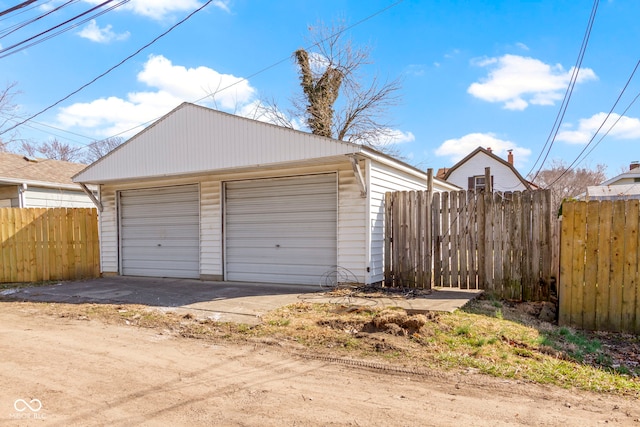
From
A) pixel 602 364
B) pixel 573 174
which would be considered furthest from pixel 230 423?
pixel 573 174

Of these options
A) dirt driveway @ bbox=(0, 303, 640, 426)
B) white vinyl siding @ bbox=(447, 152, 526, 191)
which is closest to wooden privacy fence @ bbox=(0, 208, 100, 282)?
dirt driveway @ bbox=(0, 303, 640, 426)

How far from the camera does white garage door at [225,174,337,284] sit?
8438 millimetres

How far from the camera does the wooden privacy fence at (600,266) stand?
528cm

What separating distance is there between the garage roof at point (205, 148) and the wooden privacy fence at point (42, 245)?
132 cm

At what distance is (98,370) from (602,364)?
5078mm

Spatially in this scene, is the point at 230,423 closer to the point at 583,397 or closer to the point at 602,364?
the point at 583,397

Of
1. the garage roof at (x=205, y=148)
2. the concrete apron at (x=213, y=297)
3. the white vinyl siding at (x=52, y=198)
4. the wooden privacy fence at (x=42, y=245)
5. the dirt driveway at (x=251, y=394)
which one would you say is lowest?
the concrete apron at (x=213, y=297)

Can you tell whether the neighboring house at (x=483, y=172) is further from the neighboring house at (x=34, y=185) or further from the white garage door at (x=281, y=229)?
the neighboring house at (x=34, y=185)

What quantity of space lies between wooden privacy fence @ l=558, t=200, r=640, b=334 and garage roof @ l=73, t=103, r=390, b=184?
369 cm

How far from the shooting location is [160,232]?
1069 centimetres

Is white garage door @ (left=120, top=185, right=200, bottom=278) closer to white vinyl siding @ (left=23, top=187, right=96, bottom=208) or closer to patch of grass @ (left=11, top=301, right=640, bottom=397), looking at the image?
patch of grass @ (left=11, top=301, right=640, bottom=397)

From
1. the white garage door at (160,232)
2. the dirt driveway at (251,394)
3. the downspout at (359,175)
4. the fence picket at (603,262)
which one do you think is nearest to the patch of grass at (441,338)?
the dirt driveway at (251,394)

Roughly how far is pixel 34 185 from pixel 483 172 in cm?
2477

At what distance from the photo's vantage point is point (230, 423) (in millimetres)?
2742
